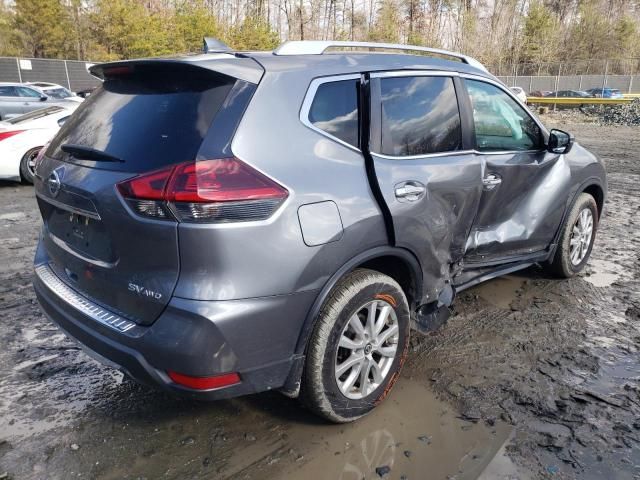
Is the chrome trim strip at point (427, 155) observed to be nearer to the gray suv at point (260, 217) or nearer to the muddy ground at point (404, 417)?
the gray suv at point (260, 217)

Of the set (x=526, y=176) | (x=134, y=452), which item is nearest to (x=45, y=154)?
(x=134, y=452)

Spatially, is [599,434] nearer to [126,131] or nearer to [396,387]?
[396,387]

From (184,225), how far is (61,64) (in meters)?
33.6

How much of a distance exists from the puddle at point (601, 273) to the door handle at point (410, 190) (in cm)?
271

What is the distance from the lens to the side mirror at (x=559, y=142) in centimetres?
396

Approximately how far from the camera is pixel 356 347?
2.60 m

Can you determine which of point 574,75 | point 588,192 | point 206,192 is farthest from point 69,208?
point 574,75

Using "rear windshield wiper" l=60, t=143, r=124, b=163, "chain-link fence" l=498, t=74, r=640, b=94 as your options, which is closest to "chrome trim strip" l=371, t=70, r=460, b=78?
"rear windshield wiper" l=60, t=143, r=124, b=163

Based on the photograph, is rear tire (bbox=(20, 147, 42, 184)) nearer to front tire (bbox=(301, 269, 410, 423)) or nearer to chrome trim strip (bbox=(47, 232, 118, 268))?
chrome trim strip (bbox=(47, 232, 118, 268))

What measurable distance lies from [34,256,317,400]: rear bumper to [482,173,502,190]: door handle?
1660 millimetres

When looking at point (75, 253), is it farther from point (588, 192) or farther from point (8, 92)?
point (8, 92)

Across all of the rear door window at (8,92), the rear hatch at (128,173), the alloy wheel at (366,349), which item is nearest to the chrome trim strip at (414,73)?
the rear hatch at (128,173)

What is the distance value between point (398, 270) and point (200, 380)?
1.27m

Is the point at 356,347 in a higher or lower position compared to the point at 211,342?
lower
